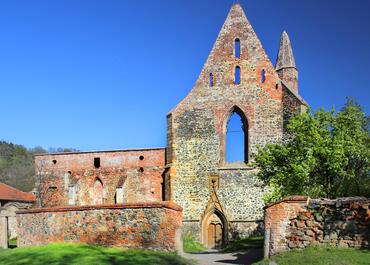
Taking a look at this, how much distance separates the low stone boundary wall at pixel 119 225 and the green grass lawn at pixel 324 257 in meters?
3.74

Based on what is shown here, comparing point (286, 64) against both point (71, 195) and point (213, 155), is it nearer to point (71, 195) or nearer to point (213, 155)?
point (213, 155)

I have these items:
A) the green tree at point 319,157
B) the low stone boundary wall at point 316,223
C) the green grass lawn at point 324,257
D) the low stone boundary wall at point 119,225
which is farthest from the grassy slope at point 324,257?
the green tree at point 319,157

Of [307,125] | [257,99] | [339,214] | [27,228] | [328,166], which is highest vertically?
[257,99]

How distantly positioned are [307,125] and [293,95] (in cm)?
812

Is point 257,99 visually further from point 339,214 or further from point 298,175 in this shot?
point 339,214

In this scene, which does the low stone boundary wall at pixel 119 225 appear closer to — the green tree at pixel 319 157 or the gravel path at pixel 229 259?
the gravel path at pixel 229 259

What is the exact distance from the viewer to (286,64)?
3225 cm

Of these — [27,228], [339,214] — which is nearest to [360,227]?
[339,214]

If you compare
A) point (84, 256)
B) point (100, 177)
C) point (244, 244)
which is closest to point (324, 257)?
point (84, 256)

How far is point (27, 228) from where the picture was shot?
17609 millimetres

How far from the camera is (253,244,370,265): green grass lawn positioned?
36.1 ft

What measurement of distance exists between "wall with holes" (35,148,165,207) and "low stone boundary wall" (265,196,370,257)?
16354mm

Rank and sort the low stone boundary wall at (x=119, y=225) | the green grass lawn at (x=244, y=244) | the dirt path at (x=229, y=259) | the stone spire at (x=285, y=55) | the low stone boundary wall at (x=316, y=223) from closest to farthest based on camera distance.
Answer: the low stone boundary wall at (x=316, y=223)
the low stone boundary wall at (x=119, y=225)
the dirt path at (x=229, y=259)
the green grass lawn at (x=244, y=244)
the stone spire at (x=285, y=55)

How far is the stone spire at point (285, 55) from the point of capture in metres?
32.3
